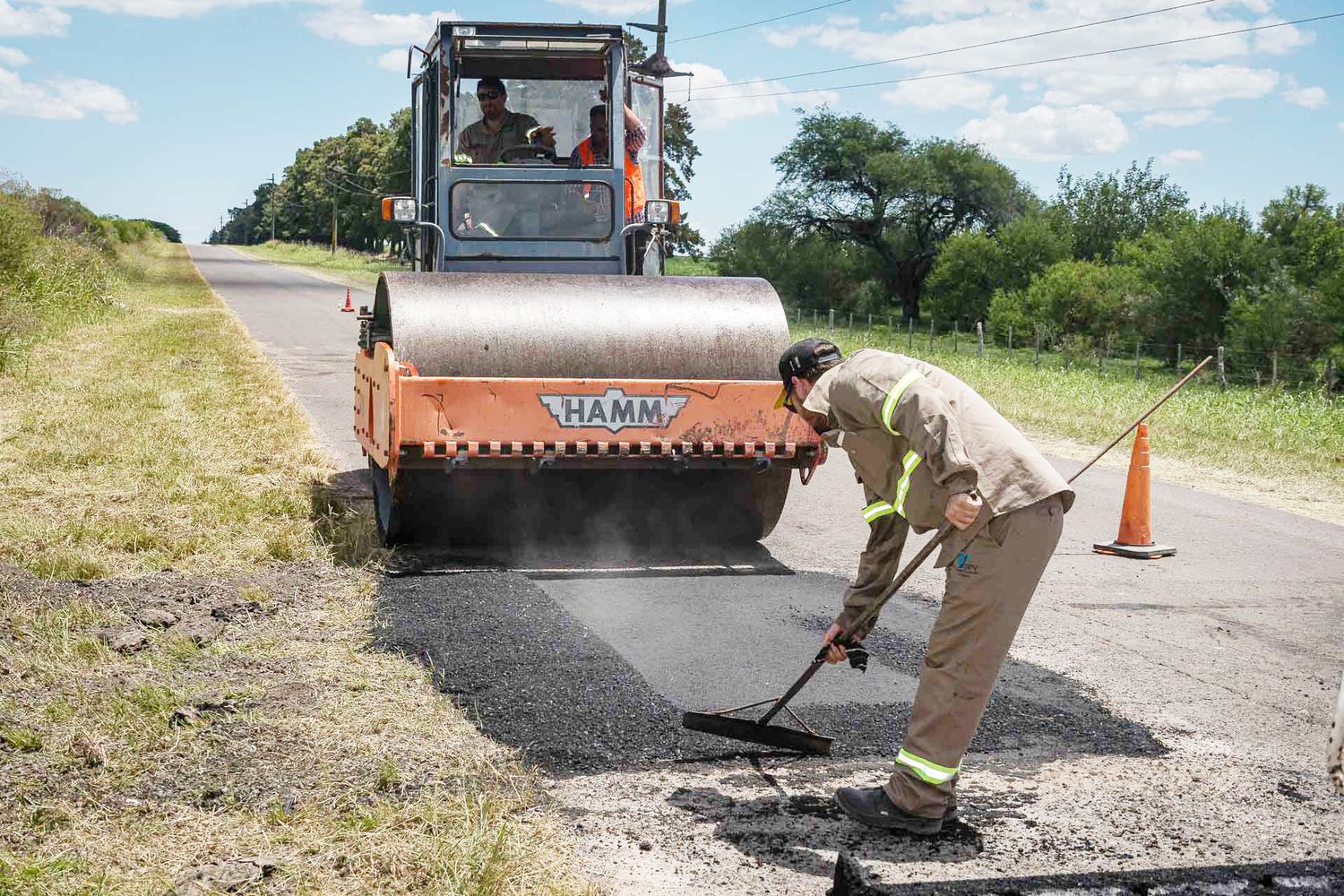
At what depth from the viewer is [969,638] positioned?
3.77m

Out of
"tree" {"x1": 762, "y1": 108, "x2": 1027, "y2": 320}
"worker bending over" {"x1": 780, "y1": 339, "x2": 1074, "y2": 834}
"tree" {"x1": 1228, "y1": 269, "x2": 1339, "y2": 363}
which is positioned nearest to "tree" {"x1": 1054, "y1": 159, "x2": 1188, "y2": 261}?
"tree" {"x1": 762, "y1": 108, "x2": 1027, "y2": 320}

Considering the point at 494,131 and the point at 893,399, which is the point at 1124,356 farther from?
the point at 893,399

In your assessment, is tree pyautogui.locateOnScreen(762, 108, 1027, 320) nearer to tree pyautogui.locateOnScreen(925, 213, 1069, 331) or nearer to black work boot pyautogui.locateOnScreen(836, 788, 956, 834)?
tree pyautogui.locateOnScreen(925, 213, 1069, 331)

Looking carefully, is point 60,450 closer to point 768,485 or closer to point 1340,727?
point 768,485

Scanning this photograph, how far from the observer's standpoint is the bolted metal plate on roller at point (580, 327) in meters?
6.73

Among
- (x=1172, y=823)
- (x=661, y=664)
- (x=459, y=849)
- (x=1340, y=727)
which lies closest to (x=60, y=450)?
(x=661, y=664)

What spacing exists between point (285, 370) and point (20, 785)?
45.5 feet

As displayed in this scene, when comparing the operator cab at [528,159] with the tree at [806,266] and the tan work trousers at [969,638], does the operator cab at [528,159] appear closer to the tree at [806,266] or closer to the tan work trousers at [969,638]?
the tan work trousers at [969,638]

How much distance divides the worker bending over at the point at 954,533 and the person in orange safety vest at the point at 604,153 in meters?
4.60

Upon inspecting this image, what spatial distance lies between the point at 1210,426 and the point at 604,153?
10.5 meters

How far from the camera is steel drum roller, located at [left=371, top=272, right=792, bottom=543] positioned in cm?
677

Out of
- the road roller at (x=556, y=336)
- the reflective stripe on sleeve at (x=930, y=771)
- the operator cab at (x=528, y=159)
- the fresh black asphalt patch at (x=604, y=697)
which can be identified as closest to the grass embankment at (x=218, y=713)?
the fresh black asphalt patch at (x=604, y=697)

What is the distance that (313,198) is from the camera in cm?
10300

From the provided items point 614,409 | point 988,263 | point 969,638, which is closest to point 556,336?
point 614,409
